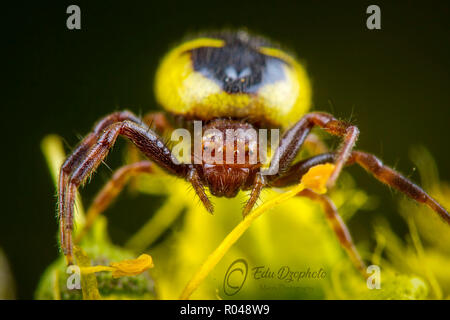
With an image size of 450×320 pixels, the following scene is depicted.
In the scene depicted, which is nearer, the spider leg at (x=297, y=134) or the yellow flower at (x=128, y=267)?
the yellow flower at (x=128, y=267)

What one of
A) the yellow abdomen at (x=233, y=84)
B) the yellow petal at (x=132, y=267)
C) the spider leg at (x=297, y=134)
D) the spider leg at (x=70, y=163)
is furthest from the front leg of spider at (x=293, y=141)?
the spider leg at (x=70, y=163)

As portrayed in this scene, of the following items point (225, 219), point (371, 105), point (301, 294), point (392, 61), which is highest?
point (392, 61)

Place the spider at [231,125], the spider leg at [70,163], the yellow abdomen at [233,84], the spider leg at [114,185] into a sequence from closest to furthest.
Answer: the spider leg at [70,163], the spider at [231,125], the yellow abdomen at [233,84], the spider leg at [114,185]

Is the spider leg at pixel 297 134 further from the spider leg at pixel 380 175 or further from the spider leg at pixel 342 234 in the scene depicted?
A: the spider leg at pixel 342 234

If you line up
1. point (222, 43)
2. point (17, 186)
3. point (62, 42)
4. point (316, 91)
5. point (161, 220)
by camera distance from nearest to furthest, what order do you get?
point (222, 43) → point (161, 220) → point (17, 186) → point (62, 42) → point (316, 91)

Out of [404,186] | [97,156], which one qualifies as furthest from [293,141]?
[97,156]

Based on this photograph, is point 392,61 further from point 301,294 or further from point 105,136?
point 105,136

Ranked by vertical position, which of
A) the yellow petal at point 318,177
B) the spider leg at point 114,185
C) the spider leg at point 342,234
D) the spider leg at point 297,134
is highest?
the spider leg at point 297,134
